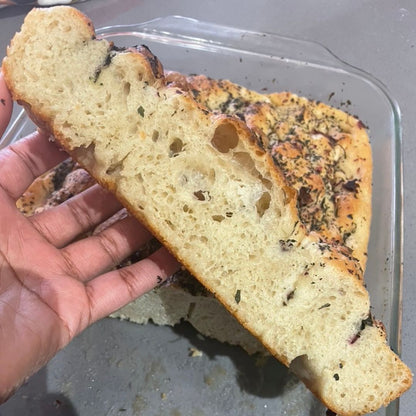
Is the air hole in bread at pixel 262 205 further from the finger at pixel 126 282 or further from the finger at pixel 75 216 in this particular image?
the finger at pixel 75 216

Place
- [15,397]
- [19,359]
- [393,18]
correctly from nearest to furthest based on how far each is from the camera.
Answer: [19,359]
[15,397]
[393,18]

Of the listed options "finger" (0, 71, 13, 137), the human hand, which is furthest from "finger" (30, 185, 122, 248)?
"finger" (0, 71, 13, 137)

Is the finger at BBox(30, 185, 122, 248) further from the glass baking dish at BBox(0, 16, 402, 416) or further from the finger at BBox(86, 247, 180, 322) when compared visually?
the glass baking dish at BBox(0, 16, 402, 416)

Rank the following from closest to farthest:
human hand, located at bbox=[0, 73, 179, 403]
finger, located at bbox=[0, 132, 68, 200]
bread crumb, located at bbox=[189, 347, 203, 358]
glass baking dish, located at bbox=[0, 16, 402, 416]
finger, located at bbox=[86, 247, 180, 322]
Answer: human hand, located at bbox=[0, 73, 179, 403]
finger, located at bbox=[86, 247, 180, 322]
finger, located at bbox=[0, 132, 68, 200]
glass baking dish, located at bbox=[0, 16, 402, 416]
bread crumb, located at bbox=[189, 347, 203, 358]

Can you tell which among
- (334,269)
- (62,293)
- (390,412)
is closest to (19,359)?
(62,293)

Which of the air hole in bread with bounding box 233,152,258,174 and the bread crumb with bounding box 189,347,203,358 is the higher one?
the air hole in bread with bounding box 233,152,258,174

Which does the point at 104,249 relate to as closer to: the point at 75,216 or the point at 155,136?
the point at 75,216

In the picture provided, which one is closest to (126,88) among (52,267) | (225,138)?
(225,138)

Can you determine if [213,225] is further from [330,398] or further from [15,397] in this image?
[15,397]
